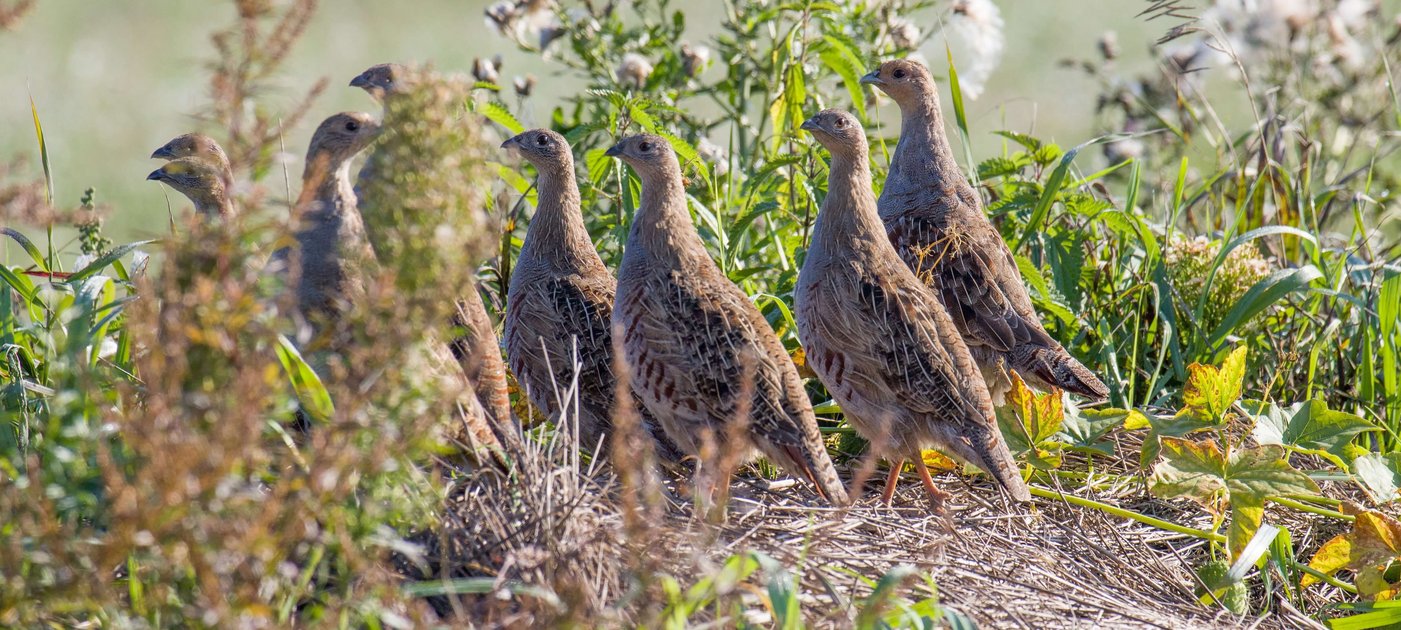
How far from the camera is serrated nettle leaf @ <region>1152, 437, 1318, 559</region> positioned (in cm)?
354

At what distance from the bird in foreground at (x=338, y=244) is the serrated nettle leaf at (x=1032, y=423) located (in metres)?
1.60

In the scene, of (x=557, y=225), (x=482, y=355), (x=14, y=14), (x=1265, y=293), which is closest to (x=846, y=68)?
(x=557, y=225)

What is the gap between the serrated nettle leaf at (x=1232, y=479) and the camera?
139 inches

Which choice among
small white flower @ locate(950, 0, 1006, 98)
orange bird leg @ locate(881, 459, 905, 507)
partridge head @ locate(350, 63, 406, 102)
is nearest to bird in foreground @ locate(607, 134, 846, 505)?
orange bird leg @ locate(881, 459, 905, 507)

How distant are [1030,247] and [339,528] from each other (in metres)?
3.60

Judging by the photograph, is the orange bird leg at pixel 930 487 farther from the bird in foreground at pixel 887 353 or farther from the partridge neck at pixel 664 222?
the partridge neck at pixel 664 222

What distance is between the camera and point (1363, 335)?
15.4 ft

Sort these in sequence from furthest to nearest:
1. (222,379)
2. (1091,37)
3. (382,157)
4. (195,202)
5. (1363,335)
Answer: (1091,37) < (1363,335) < (195,202) < (382,157) < (222,379)

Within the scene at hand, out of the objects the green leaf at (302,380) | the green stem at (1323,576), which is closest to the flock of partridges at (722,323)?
the green leaf at (302,380)

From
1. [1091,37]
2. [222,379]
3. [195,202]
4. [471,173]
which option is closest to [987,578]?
[471,173]

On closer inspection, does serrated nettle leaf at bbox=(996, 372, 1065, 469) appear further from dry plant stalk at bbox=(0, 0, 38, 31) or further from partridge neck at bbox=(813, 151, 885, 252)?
dry plant stalk at bbox=(0, 0, 38, 31)

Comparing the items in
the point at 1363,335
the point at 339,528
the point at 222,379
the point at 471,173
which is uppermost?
the point at 471,173

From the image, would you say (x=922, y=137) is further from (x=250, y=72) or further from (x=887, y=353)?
(x=250, y=72)

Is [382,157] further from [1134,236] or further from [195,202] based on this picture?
[1134,236]
